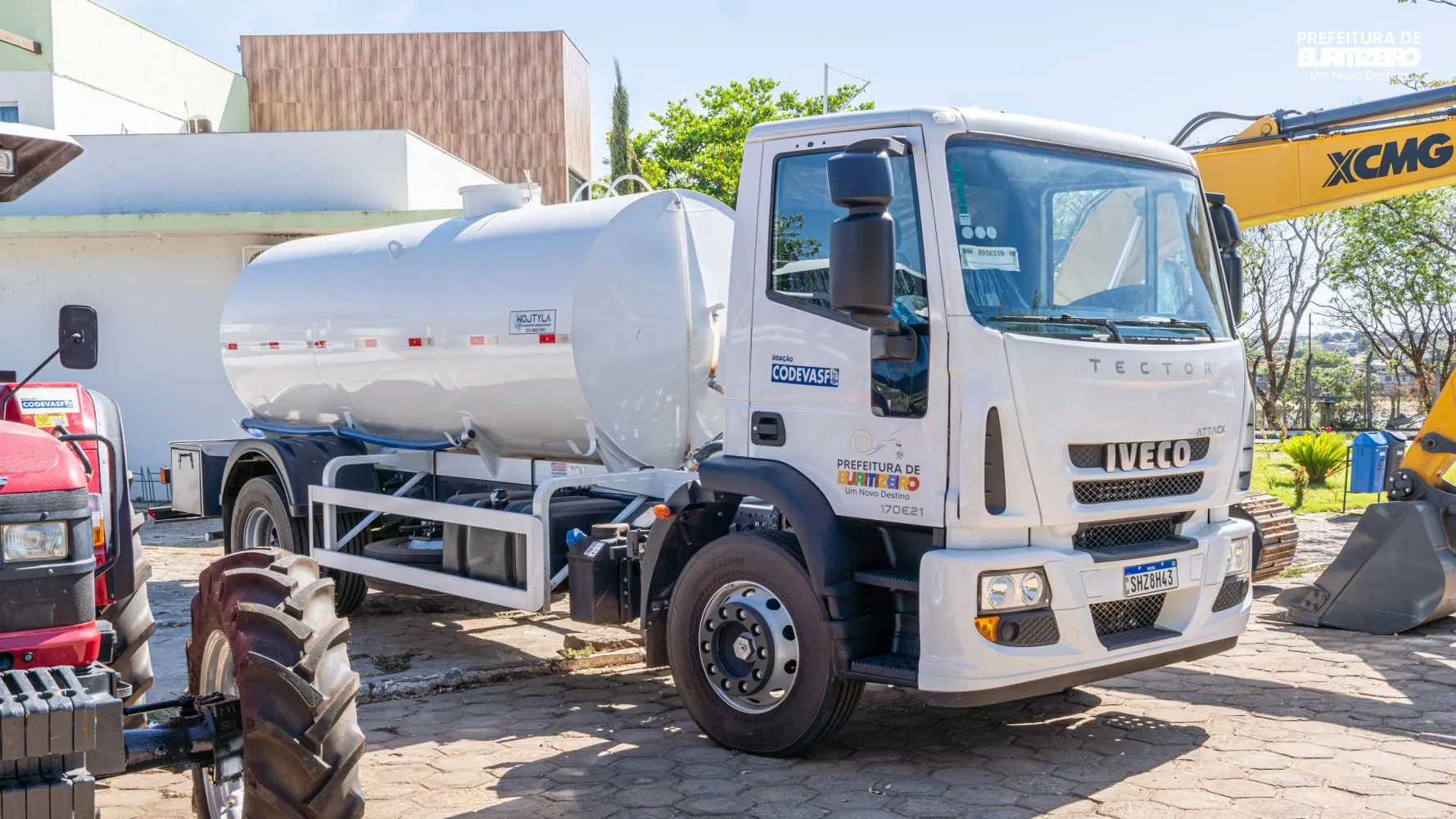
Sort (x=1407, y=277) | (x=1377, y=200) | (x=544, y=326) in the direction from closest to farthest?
(x=544, y=326) → (x=1377, y=200) → (x=1407, y=277)

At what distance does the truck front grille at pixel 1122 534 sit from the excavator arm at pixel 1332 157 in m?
3.24

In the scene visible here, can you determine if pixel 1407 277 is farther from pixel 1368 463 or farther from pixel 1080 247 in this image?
pixel 1080 247

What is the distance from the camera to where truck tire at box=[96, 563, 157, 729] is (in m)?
6.12

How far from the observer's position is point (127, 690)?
430cm

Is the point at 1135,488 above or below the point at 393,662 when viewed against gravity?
above

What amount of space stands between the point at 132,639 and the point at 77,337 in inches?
58.8

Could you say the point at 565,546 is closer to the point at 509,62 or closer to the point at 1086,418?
the point at 1086,418

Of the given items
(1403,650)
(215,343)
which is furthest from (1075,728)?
(215,343)

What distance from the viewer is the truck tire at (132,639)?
612 centimetres

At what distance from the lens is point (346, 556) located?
945cm

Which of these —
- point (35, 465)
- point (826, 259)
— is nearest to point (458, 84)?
point (826, 259)

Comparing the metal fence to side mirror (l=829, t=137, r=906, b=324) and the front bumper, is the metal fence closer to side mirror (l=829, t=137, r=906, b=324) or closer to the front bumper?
side mirror (l=829, t=137, r=906, b=324)

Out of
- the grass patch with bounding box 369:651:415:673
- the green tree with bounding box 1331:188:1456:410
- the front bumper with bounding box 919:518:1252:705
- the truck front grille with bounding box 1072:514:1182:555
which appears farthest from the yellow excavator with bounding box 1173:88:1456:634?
the green tree with bounding box 1331:188:1456:410

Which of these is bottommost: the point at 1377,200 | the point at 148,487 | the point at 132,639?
the point at 148,487
